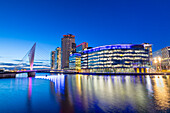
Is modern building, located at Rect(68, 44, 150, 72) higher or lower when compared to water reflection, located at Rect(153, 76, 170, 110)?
higher

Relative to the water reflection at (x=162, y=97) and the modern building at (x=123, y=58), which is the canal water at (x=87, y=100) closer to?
the water reflection at (x=162, y=97)

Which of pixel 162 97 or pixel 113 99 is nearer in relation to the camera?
pixel 113 99

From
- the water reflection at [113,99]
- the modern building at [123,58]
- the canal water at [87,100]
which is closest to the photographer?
the canal water at [87,100]

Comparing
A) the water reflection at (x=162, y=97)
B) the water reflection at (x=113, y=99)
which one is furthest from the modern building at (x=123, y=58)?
the water reflection at (x=162, y=97)

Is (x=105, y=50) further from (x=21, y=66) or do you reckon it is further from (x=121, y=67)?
(x=21, y=66)

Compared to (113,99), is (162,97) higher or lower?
lower

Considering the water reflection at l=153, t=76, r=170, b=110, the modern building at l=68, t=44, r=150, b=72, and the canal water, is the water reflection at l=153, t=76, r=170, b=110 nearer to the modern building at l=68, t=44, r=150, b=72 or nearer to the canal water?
the canal water

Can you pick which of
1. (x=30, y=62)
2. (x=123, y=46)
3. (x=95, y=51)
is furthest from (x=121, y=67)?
(x=30, y=62)

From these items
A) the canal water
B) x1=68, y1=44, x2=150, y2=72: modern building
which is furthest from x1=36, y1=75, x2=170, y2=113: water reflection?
x1=68, y1=44, x2=150, y2=72: modern building

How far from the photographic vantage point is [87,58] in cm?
17838

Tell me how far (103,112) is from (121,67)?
432 feet

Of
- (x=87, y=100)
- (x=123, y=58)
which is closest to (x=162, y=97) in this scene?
(x=87, y=100)

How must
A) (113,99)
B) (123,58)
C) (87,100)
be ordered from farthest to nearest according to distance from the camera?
(123,58)
(113,99)
(87,100)

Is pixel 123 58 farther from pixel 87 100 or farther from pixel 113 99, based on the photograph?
pixel 87 100
